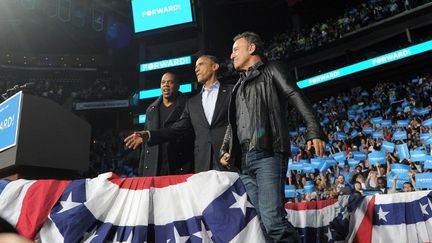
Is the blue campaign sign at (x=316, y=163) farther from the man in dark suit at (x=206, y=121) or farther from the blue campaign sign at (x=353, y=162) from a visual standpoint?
the man in dark suit at (x=206, y=121)

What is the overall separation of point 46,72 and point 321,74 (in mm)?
19994

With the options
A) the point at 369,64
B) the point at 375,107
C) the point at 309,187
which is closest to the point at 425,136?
the point at 309,187

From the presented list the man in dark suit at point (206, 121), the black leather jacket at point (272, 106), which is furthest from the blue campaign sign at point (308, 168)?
the black leather jacket at point (272, 106)

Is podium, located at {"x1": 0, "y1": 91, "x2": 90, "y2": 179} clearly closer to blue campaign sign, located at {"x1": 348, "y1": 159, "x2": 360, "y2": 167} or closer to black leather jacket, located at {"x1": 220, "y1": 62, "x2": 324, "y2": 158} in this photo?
black leather jacket, located at {"x1": 220, "y1": 62, "x2": 324, "y2": 158}

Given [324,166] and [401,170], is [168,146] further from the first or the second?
[324,166]

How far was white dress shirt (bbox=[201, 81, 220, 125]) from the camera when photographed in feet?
12.9

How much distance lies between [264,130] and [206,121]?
3.42 ft

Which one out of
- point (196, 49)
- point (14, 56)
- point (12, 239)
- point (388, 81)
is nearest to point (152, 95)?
point (196, 49)

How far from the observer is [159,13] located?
22.9 metres

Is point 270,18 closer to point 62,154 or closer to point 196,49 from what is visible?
point 196,49

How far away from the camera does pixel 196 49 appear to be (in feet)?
76.8

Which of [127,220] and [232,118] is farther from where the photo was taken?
[232,118]

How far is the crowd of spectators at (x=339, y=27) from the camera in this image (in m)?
17.2

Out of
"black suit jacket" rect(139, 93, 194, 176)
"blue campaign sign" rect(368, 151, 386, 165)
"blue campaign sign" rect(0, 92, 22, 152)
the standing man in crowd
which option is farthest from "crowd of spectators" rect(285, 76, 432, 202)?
"blue campaign sign" rect(0, 92, 22, 152)
